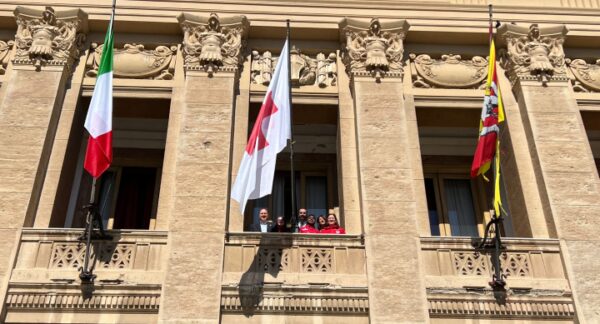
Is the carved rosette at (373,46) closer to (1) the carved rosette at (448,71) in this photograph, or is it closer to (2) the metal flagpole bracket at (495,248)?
(1) the carved rosette at (448,71)

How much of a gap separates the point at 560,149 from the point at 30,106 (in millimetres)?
13213

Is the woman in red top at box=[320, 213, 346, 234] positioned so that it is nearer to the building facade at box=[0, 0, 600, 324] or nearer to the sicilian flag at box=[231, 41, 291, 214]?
the building facade at box=[0, 0, 600, 324]

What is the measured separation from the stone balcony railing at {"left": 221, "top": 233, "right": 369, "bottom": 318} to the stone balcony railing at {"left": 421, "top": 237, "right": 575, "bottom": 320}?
163 cm

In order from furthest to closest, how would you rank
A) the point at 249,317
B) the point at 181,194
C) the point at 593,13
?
the point at 593,13 → the point at 181,194 → the point at 249,317

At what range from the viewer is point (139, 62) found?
17312 millimetres

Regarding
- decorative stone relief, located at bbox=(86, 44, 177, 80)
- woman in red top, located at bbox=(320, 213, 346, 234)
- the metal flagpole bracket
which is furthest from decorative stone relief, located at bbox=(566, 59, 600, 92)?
decorative stone relief, located at bbox=(86, 44, 177, 80)

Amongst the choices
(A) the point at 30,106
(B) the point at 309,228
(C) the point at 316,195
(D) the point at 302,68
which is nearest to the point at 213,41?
(D) the point at 302,68

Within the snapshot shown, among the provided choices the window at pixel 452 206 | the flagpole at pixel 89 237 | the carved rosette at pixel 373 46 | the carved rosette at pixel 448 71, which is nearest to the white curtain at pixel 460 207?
the window at pixel 452 206

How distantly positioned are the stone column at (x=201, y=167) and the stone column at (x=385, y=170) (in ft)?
10.5

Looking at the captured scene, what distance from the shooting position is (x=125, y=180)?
1947 centimetres

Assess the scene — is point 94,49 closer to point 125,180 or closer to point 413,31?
point 125,180

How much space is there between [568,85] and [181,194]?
10.6 metres

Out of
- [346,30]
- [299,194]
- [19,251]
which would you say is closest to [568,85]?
[346,30]

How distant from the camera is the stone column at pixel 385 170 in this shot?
44.1 feet
